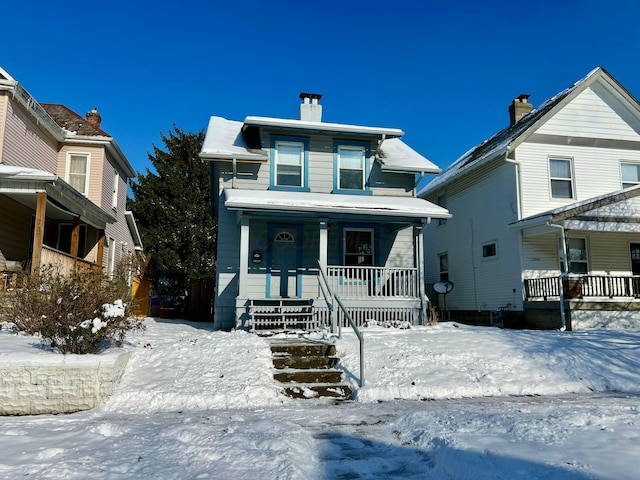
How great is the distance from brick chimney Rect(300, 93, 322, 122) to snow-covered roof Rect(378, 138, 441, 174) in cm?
243

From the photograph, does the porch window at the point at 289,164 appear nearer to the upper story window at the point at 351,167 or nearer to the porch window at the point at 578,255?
the upper story window at the point at 351,167

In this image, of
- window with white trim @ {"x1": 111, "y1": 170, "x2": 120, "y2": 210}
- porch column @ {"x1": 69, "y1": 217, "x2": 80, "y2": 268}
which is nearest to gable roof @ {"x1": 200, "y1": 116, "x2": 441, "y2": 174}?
porch column @ {"x1": 69, "y1": 217, "x2": 80, "y2": 268}

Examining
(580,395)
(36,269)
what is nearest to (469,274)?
(580,395)

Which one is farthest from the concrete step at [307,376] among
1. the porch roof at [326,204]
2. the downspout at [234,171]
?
the downspout at [234,171]

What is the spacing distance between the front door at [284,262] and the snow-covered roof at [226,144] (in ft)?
7.21

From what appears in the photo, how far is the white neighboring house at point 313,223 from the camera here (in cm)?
1224

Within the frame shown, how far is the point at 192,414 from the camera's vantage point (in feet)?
20.2

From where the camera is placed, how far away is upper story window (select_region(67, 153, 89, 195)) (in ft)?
57.2

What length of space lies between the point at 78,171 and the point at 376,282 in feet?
39.0

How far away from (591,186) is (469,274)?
502cm

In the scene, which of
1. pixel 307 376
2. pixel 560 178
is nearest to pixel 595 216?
pixel 560 178

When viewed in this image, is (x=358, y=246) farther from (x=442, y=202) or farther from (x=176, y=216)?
(x=176, y=216)

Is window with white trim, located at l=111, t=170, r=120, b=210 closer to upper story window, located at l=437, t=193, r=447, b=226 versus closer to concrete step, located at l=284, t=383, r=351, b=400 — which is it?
upper story window, located at l=437, t=193, r=447, b=226

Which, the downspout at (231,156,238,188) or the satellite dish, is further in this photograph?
the satellite dish
